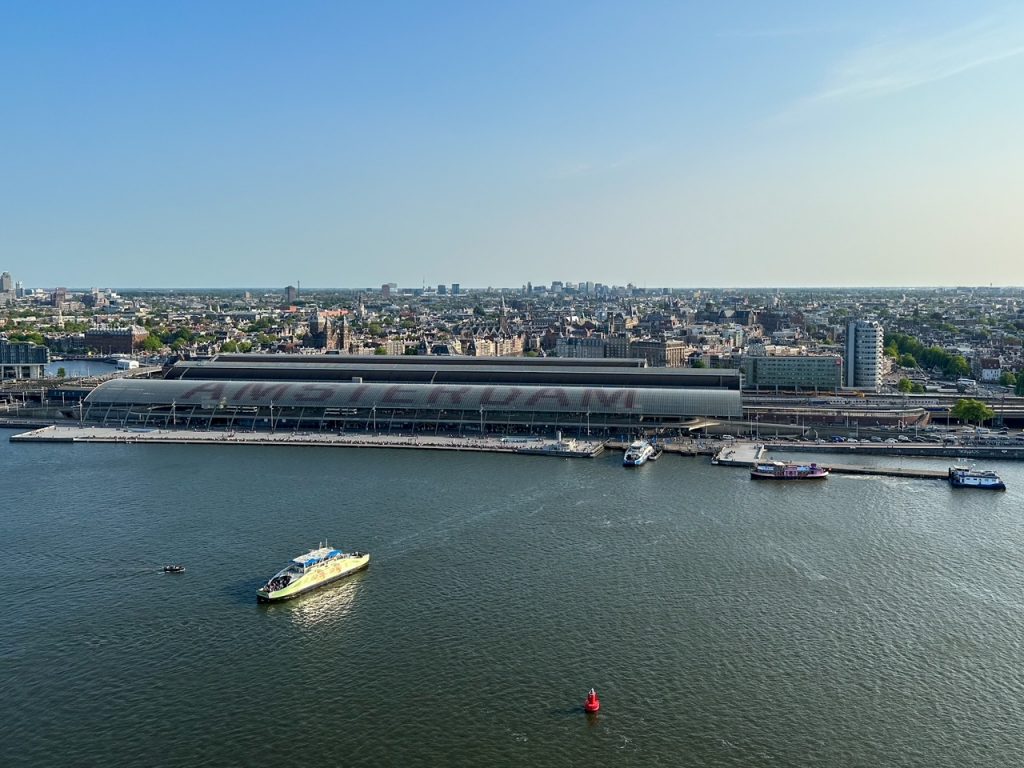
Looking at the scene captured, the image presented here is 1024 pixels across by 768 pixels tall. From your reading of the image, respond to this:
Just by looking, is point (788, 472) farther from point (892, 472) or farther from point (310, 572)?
point (310, 572)

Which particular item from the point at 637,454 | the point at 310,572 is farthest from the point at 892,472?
the point at 310,572

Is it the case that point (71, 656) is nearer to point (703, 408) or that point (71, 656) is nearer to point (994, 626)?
point (994, 626)

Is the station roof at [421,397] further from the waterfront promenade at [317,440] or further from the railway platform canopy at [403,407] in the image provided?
the waterfront promenade at [317,440]

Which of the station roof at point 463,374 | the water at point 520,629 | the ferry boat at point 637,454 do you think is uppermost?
the station roof at point 463,374

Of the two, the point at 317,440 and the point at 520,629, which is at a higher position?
the point at 317,440

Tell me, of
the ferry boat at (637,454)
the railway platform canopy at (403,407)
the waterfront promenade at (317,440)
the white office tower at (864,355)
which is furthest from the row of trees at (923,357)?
the ferry boat at (637,454)
